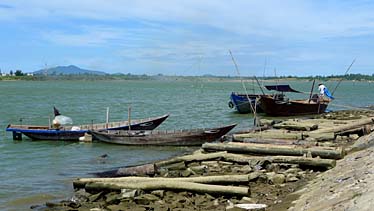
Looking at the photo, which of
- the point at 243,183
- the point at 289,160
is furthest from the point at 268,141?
the point at 243,183

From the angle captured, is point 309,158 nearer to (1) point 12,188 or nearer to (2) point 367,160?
(2) point 367,160

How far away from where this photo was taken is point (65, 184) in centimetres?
1509

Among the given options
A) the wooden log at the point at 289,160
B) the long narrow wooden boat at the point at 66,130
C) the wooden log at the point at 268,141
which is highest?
the wooden log at the point at 268,141

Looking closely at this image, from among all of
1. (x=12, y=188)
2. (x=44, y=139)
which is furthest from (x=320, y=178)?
(x=44, y=139)

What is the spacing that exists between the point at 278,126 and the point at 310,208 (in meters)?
14.7

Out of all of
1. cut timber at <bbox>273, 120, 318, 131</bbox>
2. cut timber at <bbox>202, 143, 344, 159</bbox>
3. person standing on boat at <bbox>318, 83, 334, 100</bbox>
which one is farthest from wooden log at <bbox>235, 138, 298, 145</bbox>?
person standing on boat at <bbox>318, 83, 334, 100</bbox>

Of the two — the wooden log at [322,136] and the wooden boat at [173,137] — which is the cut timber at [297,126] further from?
the wooden boat at [173,137]

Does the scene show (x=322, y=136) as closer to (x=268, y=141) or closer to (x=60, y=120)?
(x=268, y=141)

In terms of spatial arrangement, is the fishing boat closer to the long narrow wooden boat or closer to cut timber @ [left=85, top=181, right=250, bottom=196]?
the long narrow wooden boat

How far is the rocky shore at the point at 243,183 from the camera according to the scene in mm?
9477

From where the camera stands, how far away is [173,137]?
22.2 metres

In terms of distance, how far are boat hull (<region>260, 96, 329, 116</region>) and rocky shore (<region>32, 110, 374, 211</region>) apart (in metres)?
21.9

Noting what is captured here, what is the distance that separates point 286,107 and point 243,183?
2749 centimetres

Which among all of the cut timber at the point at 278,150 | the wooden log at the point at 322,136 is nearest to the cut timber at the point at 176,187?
the cut timber at the point at 278,150
